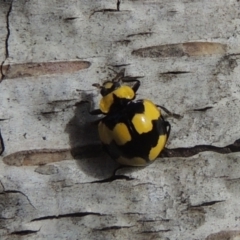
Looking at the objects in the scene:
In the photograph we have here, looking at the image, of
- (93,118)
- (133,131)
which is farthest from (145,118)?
(93,118)

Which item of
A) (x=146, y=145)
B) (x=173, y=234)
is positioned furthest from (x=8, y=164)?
(x=173, y=234)

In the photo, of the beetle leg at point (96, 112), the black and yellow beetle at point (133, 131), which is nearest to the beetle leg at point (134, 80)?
the black and yellow beetle at point (133, 131)

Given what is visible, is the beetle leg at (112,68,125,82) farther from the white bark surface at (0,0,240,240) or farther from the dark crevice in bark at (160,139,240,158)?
the dark crevice in bark at (160,139,240,158)

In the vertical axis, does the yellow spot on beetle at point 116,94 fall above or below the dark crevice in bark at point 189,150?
above

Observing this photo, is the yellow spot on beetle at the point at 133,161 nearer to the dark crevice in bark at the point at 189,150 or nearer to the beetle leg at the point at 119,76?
the dark crevice in bark at the point at 189,150

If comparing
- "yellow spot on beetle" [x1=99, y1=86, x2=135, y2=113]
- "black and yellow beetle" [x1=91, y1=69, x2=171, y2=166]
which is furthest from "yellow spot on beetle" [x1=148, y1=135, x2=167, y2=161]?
"yellow spot on beetle" [x1=99, y1=86, x2=135, y2=113]

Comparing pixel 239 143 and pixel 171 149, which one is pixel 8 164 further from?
pixel 239 143

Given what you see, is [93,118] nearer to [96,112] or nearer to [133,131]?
[96,112]

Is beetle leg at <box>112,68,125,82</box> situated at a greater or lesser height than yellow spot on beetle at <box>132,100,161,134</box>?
greater
